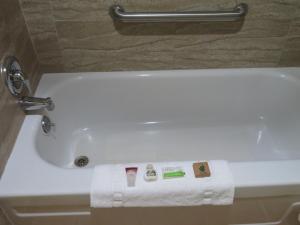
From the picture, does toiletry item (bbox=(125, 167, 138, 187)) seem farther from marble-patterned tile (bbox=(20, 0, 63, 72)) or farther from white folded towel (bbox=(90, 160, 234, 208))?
marble-patterned tile (bbox=(20, 0, 63, 72))

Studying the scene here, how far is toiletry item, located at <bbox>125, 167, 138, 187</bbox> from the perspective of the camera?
85 centimetres

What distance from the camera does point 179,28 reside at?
1243 mm

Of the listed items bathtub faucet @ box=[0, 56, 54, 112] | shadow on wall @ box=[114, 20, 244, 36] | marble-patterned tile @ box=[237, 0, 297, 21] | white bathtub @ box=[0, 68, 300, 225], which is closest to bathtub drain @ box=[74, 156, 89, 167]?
white bathtub @ box=[0, 68, 300, 225]

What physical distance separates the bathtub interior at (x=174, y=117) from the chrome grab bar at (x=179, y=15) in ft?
0.94

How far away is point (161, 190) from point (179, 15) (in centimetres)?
71

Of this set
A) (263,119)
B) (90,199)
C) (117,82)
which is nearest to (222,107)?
(263,119)

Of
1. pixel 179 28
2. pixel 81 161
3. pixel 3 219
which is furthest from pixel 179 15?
pixel 3 219

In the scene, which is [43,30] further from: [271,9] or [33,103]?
[271,9]

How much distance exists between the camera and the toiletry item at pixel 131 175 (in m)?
0.85

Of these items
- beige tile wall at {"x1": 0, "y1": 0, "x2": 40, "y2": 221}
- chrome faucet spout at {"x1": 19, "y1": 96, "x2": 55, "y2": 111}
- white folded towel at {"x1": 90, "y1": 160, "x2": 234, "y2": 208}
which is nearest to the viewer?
white folded towel at {"x1": 90, "y1": 160, "x2": 234, "y2": 208}

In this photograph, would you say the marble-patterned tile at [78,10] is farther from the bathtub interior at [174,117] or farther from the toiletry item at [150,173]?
the toiletry item at [150,173]

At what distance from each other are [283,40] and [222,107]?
16.9 inches

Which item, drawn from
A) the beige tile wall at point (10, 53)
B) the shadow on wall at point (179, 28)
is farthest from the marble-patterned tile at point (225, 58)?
the beige tile wall at point (10, 53)

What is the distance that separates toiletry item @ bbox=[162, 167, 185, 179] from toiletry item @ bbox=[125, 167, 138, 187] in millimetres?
92
